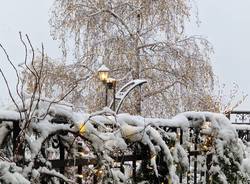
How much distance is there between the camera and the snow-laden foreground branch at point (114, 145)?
2898 mm

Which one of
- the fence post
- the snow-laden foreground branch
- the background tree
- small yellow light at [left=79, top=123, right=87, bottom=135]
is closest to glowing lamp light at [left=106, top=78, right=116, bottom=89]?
the background tree

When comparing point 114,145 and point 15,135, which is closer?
point 15,135

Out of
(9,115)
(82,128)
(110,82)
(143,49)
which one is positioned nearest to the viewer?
(9,115)

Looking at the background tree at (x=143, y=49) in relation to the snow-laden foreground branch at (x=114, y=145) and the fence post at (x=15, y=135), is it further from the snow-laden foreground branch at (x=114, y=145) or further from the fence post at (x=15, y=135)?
the fence post at (x=15, y=135)

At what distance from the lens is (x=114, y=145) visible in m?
3.42

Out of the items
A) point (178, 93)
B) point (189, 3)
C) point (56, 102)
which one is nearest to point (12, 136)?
point (56, 102)

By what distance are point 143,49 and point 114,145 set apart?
1509 centimetres

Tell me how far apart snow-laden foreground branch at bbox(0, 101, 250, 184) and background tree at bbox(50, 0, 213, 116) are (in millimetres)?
12345

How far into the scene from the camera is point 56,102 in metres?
3.06

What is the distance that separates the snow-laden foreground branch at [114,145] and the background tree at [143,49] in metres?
12.3

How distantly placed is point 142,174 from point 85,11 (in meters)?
14.6

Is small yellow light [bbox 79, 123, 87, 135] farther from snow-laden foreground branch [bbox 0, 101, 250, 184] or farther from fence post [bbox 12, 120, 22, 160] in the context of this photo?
fence post [bbox 12, 120, 22, 160]

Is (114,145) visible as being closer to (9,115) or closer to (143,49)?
(9,115)

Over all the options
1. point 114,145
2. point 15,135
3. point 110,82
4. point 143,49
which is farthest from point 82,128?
point 143,49
